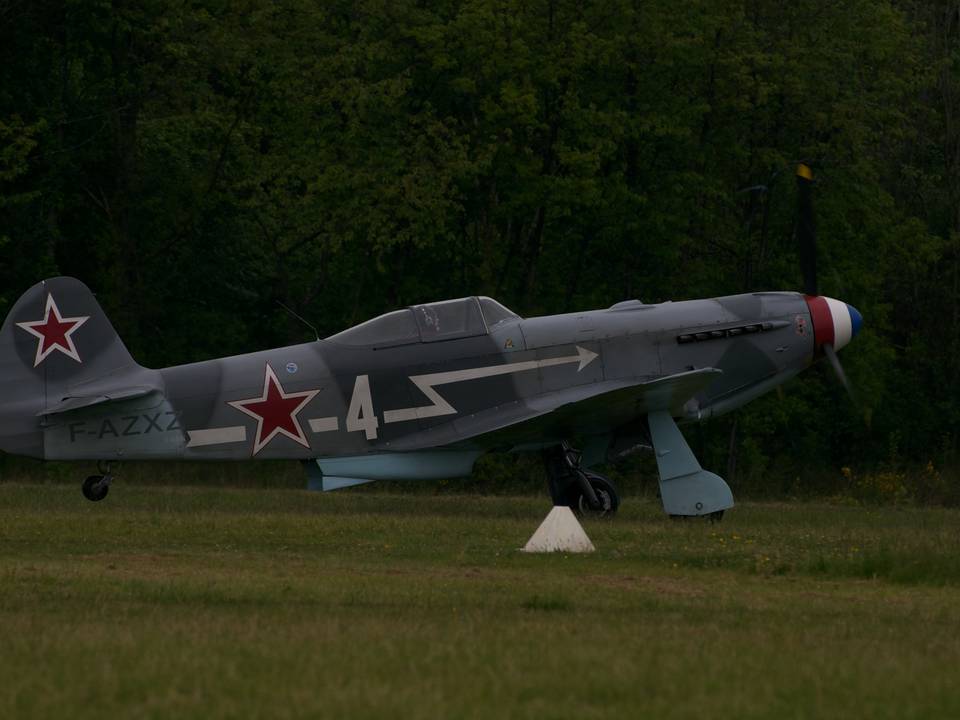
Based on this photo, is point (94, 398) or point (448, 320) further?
point (448, 320)

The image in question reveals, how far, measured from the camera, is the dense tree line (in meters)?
32.6

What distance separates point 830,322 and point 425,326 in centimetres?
480

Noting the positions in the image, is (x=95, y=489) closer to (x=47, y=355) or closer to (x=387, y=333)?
(x=47, y=355)

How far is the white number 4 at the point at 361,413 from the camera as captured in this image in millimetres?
17562

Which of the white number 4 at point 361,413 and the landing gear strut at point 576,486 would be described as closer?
the white number 4 at point 361,413

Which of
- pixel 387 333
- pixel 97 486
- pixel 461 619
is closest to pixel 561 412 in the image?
pixel 387 333

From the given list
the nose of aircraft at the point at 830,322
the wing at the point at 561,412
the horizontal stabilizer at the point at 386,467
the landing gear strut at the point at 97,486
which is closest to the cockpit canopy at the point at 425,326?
the wing at the point at 561,412

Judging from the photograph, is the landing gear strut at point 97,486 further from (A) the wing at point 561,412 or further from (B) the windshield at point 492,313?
(B) the windshield at point 492,313

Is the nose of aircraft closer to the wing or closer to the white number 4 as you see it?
the wing

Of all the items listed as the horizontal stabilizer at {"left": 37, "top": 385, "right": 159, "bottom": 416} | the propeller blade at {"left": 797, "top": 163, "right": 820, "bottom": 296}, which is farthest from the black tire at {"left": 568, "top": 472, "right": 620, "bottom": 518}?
the horizontal stabilizer at {"left": 37, "top": 385, "right": 159, "bottom": 416}

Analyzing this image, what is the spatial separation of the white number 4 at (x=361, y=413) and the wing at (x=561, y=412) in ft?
1.10

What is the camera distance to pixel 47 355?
17125 millimetres

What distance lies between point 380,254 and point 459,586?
21091 millimetres

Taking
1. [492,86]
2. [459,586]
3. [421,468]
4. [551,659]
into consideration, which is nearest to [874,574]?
[459,586]
